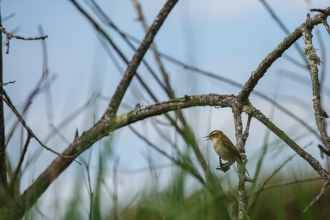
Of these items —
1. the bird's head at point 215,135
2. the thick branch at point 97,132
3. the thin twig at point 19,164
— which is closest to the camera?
the bird's head at point 215,135

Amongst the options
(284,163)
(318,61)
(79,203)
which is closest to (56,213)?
(79,203)

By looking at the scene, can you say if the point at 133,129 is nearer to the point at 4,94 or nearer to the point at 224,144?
the point at 4,94

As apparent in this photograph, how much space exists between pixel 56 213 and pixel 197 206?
52 cm

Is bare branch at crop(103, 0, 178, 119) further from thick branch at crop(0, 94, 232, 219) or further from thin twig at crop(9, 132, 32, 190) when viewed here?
thin twig at crop(9, 132, 32, 190)

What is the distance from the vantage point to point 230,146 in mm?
2061

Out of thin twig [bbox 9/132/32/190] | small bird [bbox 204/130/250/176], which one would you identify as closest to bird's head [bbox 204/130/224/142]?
small bird [bbox 204/130/250/176]

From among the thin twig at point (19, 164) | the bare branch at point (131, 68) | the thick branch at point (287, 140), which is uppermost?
the bare branch at point (131, 68)

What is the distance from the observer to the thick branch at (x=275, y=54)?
1.96 metres

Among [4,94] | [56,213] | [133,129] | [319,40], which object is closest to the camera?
[56,213]

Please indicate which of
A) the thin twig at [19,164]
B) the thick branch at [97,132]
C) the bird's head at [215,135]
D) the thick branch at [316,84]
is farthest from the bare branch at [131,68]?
the thick branch at [316,84]

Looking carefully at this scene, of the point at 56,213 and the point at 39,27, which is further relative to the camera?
the point at 39,27

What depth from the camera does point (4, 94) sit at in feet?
8.11

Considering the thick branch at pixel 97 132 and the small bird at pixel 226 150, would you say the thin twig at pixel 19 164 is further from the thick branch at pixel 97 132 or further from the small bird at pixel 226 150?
the small bird at pixel 226 150

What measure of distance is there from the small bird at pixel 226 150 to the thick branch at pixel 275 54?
21 centimetres
